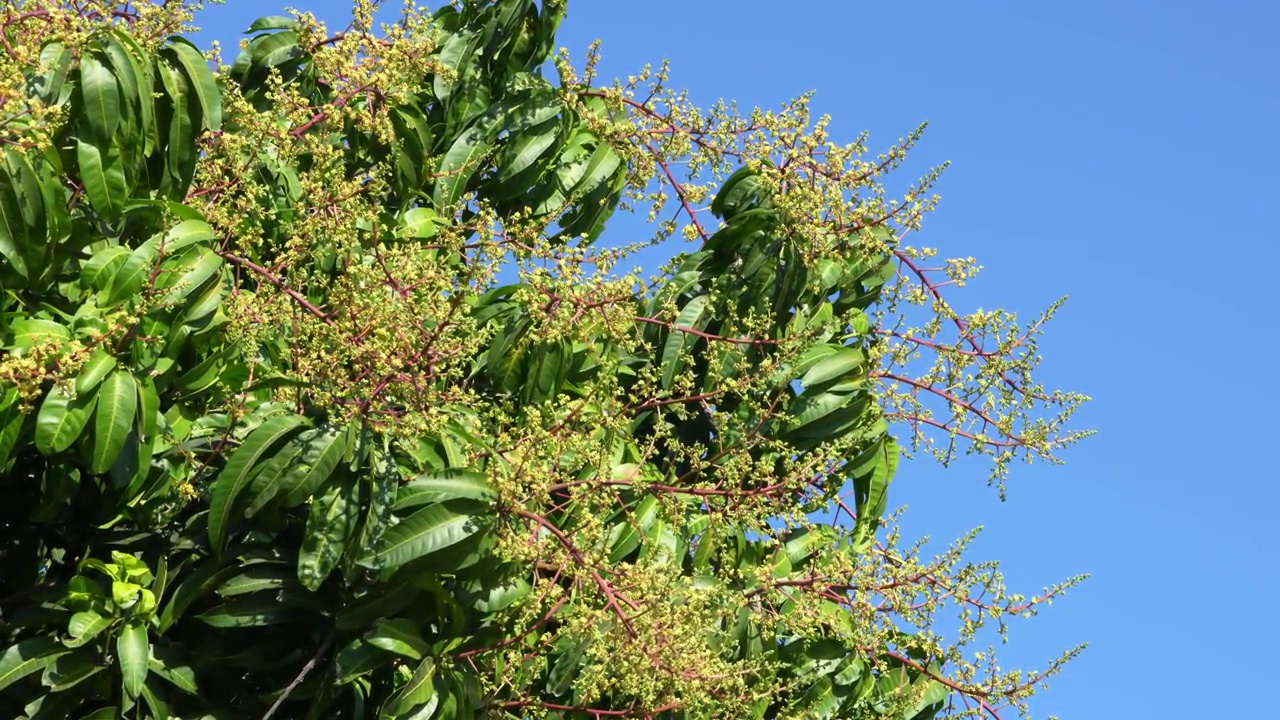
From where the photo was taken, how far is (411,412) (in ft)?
8.31

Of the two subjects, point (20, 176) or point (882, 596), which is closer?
point (20, 176)

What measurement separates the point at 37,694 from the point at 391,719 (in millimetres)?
600

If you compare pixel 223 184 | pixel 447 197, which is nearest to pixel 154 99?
pixel 223 184

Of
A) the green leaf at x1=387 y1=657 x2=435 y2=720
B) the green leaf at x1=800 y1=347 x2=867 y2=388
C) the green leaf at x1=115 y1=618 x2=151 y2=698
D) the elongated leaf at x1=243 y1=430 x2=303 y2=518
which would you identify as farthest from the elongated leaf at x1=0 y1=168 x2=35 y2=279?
the green leaf at x1=800 y1=347 x2=867 y2=388

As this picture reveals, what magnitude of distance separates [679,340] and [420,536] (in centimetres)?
105

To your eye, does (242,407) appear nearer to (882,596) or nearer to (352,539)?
(352,539)

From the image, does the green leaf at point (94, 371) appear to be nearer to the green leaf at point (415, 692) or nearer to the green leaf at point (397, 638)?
the green leaf at point (397, 638)

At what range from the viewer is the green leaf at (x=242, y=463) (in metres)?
2.55

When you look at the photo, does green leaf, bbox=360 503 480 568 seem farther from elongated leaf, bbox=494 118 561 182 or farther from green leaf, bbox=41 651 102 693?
elongated leaf, bbox=494 118 561 182

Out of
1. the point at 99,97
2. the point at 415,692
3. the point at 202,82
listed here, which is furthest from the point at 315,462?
the point at 202,82

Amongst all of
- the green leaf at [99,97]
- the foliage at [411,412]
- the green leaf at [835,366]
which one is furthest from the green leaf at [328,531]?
the green leaf at [835,366]

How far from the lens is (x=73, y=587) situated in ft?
8.68

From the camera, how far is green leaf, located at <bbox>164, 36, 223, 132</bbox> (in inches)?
121

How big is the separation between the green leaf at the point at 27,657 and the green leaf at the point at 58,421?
371mm
